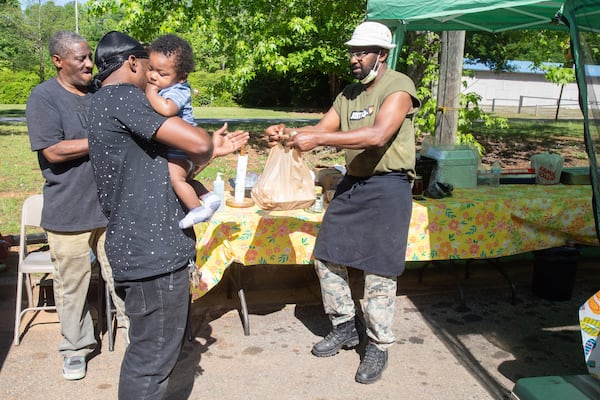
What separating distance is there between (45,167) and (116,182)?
1315 mm

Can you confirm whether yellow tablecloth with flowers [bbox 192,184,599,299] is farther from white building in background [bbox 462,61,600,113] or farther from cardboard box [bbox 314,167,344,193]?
white building in background [bbox 462,61,600,113]

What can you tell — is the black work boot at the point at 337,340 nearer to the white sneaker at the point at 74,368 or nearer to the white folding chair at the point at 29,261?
the white sneaker at the point at 74,368

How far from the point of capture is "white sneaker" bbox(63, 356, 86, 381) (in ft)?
10.7

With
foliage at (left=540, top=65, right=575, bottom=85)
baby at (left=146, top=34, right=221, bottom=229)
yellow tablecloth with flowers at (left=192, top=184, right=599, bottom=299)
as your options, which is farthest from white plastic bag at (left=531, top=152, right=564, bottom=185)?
baby at (left=146, top=34, right=221, bottom=229)

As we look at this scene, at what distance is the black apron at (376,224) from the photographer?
128 inches

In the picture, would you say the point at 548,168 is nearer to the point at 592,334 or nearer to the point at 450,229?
the point at 450,229

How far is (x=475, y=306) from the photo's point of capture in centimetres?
453

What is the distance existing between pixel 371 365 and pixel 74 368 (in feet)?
5.83

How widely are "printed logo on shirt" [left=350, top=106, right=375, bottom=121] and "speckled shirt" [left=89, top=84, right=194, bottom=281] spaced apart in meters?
1.39

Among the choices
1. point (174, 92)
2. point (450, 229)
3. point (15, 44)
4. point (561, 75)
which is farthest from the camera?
point (15, 44)

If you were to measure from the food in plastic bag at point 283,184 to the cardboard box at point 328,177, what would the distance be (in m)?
0.46

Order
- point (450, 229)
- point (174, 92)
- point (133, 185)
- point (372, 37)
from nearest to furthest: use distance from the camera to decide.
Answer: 1. point (133, 185)
2. point (174, 92)
3. point (372, 37)
4. point (450, 229)

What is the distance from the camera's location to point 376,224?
3.29 meters

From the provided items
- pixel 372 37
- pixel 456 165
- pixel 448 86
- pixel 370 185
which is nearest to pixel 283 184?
pixel 370 185
